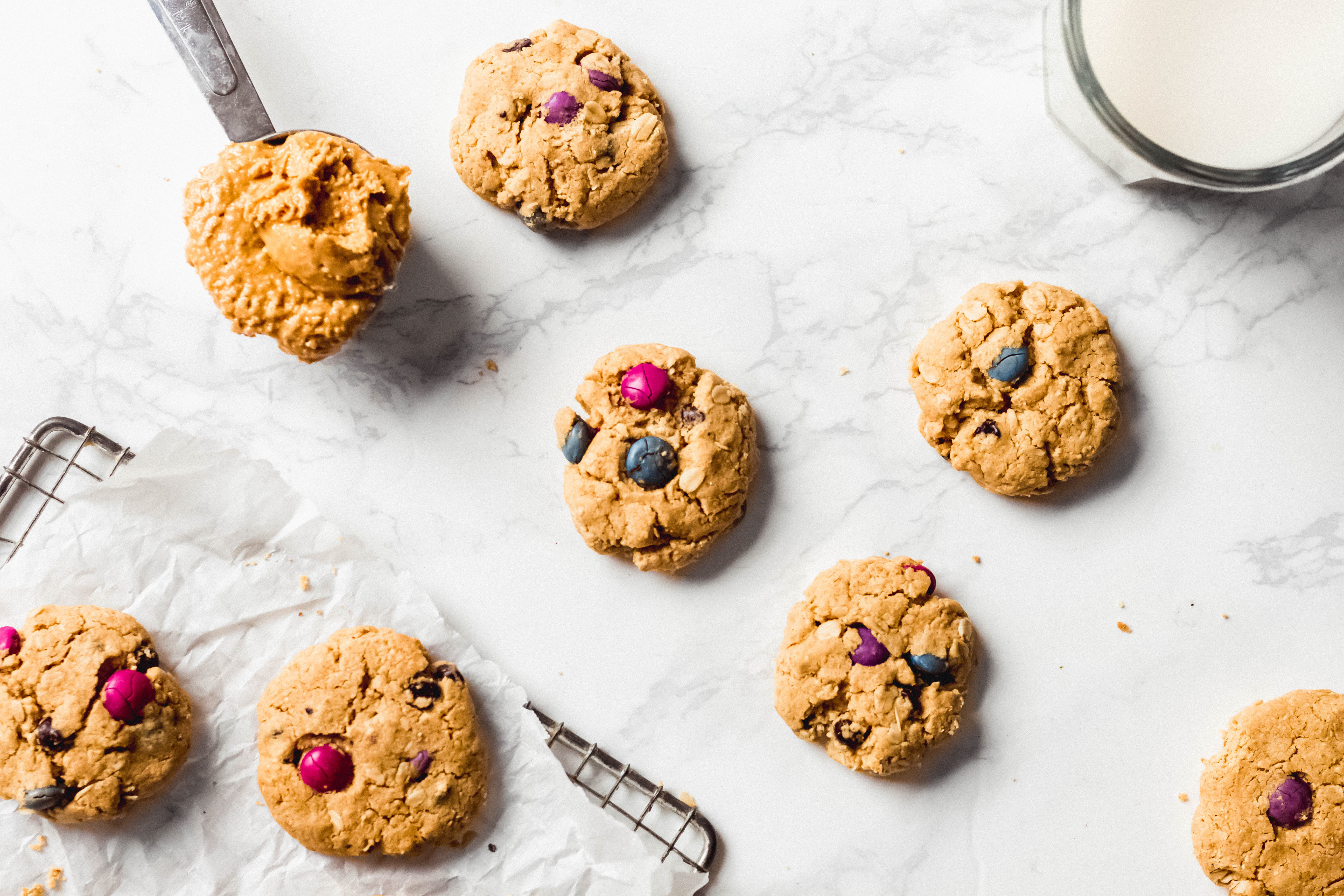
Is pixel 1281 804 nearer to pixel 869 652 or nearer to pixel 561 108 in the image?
pixel 869 652

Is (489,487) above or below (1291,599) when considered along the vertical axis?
above

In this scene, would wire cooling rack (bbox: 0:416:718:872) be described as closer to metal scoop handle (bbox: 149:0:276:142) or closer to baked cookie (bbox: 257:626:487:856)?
baked cookie (bbox: 257:626:487:856)

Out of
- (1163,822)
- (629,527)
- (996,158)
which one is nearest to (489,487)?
(629,527)

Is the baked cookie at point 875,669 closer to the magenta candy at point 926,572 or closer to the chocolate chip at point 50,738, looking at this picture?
the magenta candy at point 926,572

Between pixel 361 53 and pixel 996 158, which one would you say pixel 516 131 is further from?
pixel 996 158

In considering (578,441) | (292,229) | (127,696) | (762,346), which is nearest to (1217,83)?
(762,346)

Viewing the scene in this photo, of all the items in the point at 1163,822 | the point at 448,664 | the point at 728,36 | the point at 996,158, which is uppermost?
the point at 728,36
